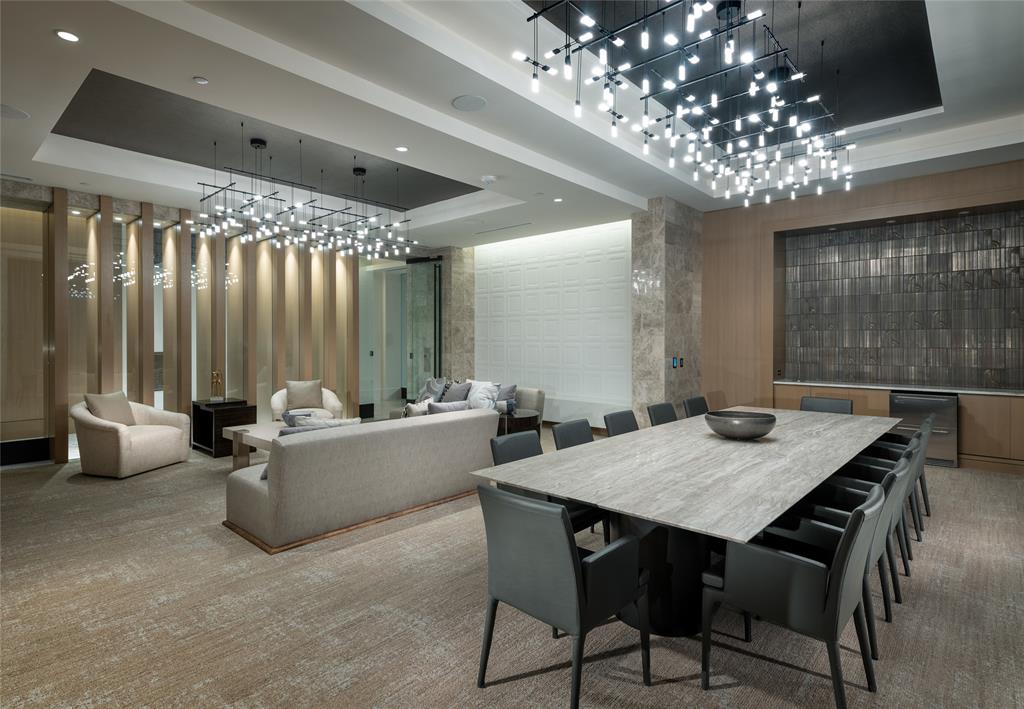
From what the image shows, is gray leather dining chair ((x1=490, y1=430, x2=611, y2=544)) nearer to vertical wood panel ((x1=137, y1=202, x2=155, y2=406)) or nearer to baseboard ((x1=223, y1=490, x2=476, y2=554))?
baseboard ((x1=223, y1=490, x2=476, y2=554))

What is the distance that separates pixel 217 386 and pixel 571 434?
550 cm

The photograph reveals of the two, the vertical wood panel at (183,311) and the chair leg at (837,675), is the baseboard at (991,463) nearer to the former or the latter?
the chair leg at (837,675)

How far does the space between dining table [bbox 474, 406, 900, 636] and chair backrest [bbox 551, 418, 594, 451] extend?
0.85 ft

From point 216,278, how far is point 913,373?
28.7 feet

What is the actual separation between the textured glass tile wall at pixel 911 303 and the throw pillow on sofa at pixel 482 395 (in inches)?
155

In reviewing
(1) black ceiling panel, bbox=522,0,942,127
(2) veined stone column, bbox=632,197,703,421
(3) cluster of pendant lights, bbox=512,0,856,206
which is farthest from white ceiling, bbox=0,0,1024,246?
(2) veined stone column, bbox=632,197,703,421

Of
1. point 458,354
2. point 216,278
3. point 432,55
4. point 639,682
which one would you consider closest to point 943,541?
point 639,682

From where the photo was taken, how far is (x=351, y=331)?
8.57 meters

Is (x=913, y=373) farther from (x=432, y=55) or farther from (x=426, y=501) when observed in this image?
(x=432, y=55)

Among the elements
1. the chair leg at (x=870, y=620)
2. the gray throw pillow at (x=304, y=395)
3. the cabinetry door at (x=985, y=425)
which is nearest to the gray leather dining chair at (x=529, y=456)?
the chair leg at (x=870, y=620)

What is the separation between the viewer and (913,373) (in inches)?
245

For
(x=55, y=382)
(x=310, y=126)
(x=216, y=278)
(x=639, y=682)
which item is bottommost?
(x=639, y=682)

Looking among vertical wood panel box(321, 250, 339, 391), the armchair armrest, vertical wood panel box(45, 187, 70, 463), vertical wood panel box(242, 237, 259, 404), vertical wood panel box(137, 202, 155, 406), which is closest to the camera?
the armchair armrest

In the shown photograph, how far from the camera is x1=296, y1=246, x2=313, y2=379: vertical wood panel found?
311 inches
